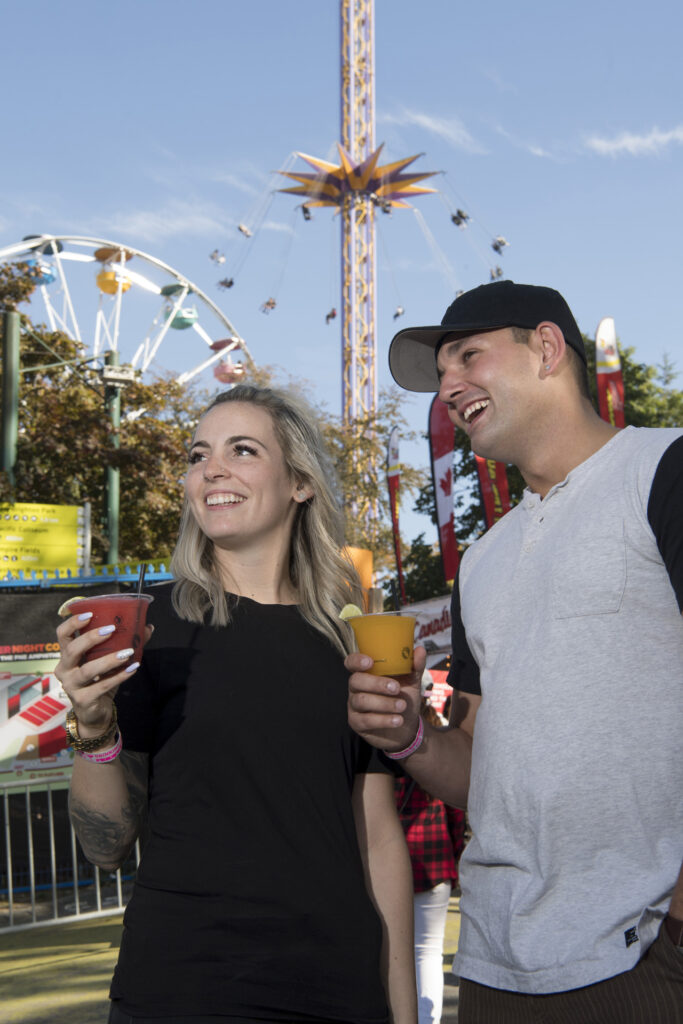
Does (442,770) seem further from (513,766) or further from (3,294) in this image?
(3,294)

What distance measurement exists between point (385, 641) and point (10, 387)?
11873 mm

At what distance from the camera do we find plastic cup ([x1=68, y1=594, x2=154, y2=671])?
2.16 meters

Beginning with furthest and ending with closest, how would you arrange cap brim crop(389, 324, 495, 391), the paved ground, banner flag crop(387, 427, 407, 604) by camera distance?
banner flag crop(387, 427, 407, 604), the paved ground, cap brim crop(389, 324, 495, 391)

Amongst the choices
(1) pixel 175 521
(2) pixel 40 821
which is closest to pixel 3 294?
(1) pixel 175 521

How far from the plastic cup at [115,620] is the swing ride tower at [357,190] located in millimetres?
39992

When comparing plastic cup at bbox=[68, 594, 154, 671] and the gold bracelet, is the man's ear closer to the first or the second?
plastic cup at bbox=[68, 594, 154, 671]

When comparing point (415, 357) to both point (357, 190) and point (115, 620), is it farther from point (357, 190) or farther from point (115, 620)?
point (357, 190)

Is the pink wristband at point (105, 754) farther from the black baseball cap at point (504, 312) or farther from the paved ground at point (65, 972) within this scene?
the paved ground at point (65, 972)

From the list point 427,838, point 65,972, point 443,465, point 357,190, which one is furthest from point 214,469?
point 357,190

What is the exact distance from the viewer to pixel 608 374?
11.6m

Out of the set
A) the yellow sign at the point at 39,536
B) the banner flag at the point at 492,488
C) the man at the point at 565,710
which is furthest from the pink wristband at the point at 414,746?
the yellow sign at the point at 39,536

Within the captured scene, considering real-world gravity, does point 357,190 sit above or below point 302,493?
above

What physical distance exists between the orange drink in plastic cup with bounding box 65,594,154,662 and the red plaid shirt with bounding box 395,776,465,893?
117 inches

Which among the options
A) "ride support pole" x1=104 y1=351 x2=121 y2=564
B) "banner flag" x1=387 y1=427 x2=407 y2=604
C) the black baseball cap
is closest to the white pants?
the black baseball cap
